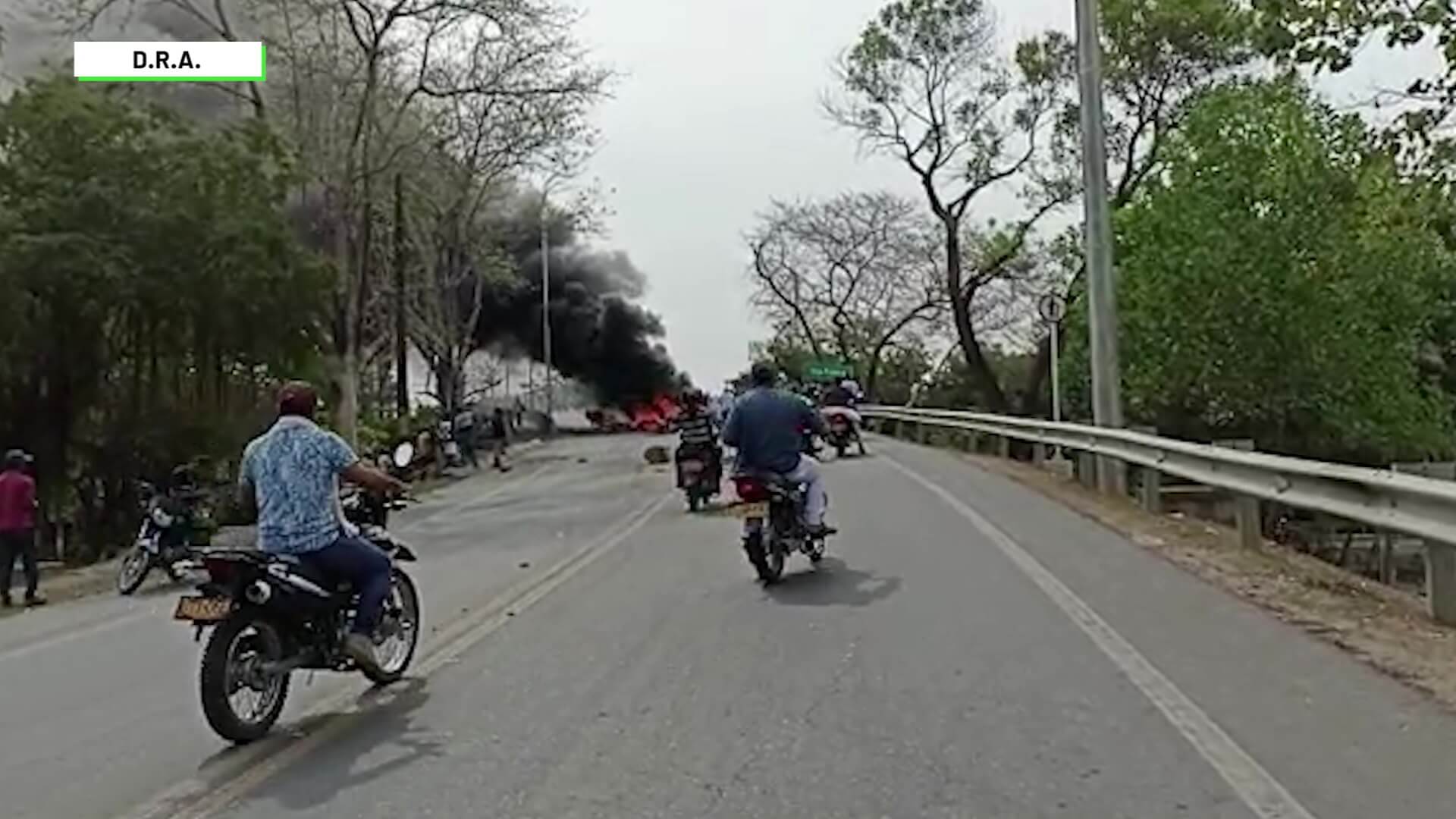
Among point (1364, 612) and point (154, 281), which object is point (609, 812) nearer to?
point (1364, 612)

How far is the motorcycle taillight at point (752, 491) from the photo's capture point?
14484 mm

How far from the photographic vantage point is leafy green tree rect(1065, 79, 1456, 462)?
1282 inches

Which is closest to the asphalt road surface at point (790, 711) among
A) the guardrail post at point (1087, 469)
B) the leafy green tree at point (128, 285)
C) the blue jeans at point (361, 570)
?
the blue jeans at point (361, 570)

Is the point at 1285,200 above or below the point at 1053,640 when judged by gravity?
above

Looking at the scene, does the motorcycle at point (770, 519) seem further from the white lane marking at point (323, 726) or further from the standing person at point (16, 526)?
the standing person at point (16, 526)

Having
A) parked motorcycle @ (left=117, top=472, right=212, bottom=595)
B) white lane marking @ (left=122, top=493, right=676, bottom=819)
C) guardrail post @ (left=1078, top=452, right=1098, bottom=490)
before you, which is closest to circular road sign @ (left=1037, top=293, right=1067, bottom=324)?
guardrail post @ (left=1078, top=452, right=1098, bottom=490)

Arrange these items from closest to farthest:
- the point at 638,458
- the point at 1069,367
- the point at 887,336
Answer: the point at 1069,367
the point at 638,458
the point at 887,336

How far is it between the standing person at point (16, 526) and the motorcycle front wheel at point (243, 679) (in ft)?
40.3

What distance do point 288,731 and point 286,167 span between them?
78.8ft

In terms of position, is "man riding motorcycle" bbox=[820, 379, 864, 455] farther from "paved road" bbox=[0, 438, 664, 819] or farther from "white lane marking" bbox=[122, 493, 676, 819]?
"white lane marking" bbox=[122, 493, 676, 819]

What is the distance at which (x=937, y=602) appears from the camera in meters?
12.9

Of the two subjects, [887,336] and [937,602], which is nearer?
[937,602]

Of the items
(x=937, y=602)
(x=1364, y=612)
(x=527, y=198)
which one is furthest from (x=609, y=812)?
(x=527, y=198)

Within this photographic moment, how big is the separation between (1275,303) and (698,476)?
13.6 m
